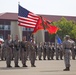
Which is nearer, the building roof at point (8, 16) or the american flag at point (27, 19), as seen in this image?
the american flag at point (27, 19)

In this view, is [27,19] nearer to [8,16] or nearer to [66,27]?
[8,16]

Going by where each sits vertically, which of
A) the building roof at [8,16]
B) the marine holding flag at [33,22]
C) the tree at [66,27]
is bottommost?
the marine holding flag at [33,22]

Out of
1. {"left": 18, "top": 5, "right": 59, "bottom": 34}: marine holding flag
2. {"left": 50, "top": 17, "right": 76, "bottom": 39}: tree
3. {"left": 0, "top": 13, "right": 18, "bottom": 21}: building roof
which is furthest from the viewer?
{"left": 50, "top": 17, "right": 76, "bottom": 39}: tree

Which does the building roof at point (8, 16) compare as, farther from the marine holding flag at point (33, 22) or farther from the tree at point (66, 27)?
the marine holding flag at point (33, 22)

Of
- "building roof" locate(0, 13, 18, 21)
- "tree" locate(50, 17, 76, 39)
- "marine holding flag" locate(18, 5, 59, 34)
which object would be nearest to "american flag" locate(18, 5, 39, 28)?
"marine holding flag" locate(18, 5, 59, 34)

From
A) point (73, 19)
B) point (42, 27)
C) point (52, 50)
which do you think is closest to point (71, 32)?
point (73, 19)

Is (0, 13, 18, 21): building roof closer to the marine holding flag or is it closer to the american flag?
the american flag

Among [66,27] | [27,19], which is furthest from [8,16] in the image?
[27,19]

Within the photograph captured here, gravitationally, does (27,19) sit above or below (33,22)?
above

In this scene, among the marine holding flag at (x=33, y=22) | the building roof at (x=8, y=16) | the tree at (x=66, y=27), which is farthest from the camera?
the tree at (x=66, y=27)

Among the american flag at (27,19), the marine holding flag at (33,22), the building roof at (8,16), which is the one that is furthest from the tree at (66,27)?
the marine holding flag at (33,22)

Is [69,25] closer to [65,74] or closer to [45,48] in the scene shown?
[45,48]

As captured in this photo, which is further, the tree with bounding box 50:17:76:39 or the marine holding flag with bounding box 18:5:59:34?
the tree with bounding box 50:17:76:39

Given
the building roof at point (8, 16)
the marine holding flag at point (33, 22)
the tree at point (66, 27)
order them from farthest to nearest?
the tree at point (66, 27), the building roof at point (8, 16), the marine holding flag at point (33, 22)
